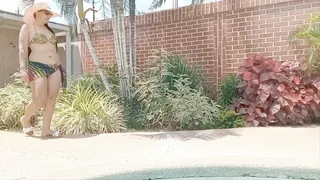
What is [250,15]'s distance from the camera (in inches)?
287

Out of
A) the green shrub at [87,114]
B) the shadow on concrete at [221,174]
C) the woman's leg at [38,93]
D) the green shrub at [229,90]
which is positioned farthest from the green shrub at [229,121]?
the woman's leg at [38,93]

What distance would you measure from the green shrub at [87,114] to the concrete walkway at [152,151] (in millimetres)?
444

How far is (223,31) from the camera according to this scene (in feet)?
25.1

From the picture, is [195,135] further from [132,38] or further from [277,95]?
[132,38]

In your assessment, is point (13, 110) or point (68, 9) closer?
point (68, 9)

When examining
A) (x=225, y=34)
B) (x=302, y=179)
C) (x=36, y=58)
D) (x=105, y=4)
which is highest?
(x=105, y=4)

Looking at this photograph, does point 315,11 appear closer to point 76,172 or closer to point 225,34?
point 225,34

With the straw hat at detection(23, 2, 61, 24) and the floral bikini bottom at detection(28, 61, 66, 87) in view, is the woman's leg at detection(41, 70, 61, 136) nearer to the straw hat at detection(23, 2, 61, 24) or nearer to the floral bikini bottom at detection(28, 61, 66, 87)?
the floral bikini bottom at detection(28, 61, 66, 87)

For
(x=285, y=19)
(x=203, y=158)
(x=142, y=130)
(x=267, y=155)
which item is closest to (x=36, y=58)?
(x=142, y=130)

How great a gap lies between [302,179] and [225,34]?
474 cm

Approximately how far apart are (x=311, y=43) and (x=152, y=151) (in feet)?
11.3

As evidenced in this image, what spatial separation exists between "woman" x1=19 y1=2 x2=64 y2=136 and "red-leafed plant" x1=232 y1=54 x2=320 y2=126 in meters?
3.27

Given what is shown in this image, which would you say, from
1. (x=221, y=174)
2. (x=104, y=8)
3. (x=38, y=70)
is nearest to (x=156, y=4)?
(x=104, y=8)

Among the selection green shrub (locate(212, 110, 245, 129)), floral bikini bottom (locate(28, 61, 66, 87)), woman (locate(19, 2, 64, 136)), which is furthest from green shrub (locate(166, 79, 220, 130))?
floral bikini bottom (locate(28, 61, 66, 87))
